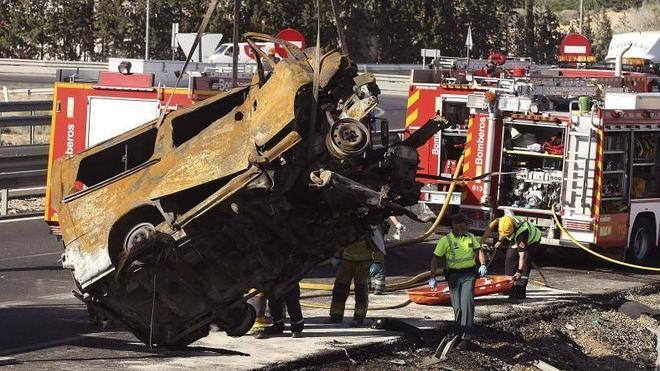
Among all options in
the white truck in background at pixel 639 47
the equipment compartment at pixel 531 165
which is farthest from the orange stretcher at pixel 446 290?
the white truck in background at pixel 639 47

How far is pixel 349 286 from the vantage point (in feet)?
44.3

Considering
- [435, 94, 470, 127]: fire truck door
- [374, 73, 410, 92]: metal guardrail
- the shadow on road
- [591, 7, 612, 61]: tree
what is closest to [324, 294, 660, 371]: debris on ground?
[435, 94, 470, 127]: fire truck door

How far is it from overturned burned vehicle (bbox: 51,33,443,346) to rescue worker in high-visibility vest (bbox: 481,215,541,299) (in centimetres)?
587

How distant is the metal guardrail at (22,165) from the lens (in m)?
18.6

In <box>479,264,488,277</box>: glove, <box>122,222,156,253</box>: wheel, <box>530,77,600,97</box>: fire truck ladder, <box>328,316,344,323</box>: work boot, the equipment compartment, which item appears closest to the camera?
<box>122,222,156,253</box>: wheel

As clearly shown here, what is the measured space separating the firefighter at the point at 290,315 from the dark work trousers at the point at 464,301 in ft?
5.04

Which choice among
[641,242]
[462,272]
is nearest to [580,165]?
[641,242]

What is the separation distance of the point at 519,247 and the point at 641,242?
3861 millimetres

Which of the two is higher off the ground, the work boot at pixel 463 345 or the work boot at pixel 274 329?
the work boot at pixel 274 329

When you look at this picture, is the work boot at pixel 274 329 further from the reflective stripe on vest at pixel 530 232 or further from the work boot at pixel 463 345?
the reflective stripe on vest at pixel 530 232

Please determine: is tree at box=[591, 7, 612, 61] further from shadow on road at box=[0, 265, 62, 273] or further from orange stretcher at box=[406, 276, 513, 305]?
shadow on road at box=[0, 265, 62, 273]

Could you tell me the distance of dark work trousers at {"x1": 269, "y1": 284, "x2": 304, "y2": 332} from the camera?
12.6 metres

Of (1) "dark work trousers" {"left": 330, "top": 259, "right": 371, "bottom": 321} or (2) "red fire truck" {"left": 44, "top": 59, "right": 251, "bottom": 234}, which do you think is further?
(2) "red fire truck" {"left": 44, "top": 59, "right": 251, "bottom": 234}

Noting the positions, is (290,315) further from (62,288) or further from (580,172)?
(580,172)
